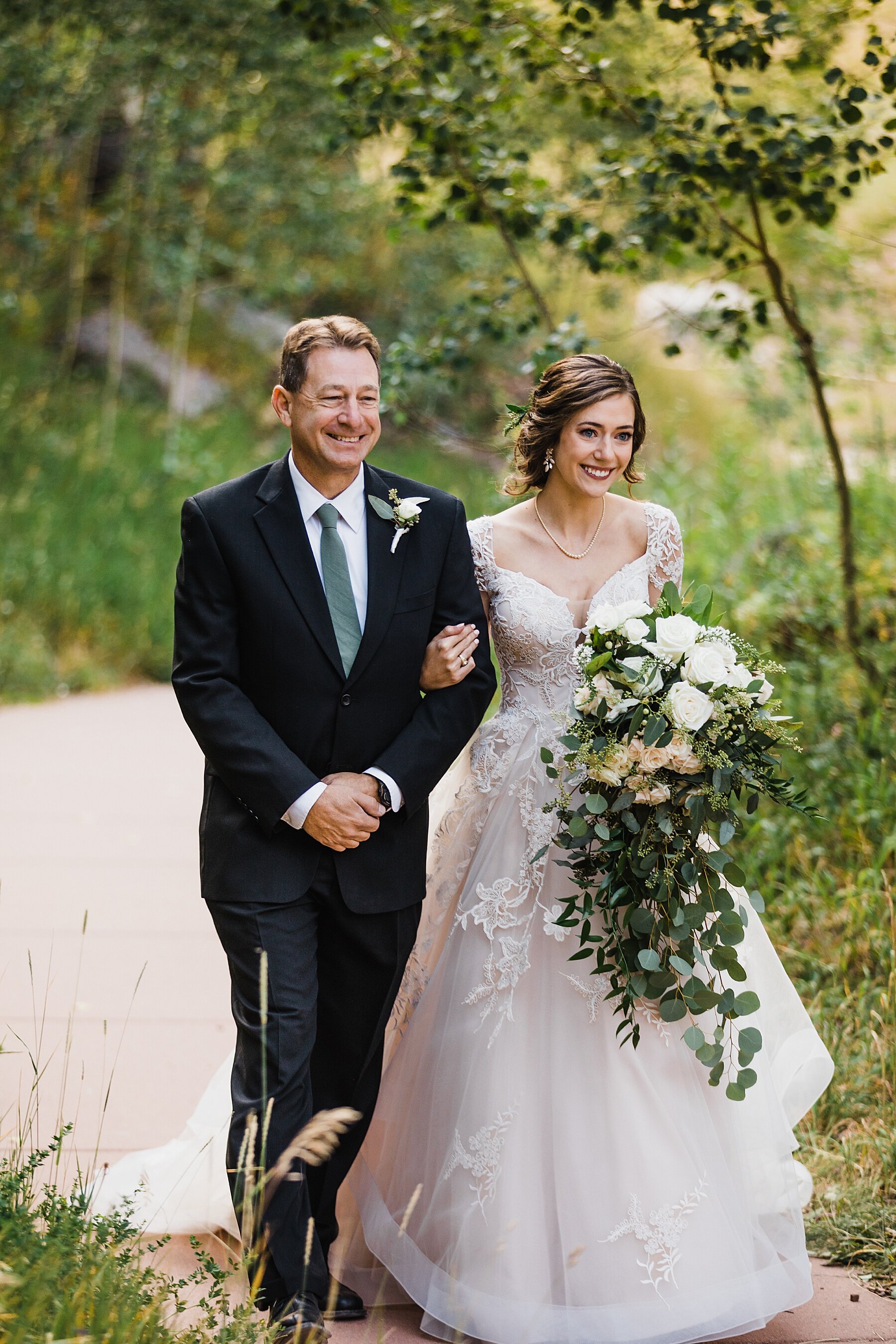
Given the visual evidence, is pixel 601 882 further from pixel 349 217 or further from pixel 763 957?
pixel 349 217

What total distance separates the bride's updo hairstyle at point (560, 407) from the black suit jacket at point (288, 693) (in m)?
0.56

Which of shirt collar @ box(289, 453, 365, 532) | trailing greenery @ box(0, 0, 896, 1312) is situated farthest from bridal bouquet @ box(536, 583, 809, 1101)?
shirt collar @ box(289, 453, 365, 532)

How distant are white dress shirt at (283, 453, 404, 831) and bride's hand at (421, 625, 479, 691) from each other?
19 cm

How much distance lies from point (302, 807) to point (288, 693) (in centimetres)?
27

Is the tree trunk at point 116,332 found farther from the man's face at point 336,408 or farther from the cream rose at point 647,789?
the cream rose at point 647,789

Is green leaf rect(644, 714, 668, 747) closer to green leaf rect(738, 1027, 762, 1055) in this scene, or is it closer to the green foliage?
green leaf rect(738, 1027, 762, 1055)

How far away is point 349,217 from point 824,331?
16.1 ft

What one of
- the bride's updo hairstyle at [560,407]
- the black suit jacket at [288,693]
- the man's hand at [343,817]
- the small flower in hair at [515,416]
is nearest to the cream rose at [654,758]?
the black suit jacket at [288,693]

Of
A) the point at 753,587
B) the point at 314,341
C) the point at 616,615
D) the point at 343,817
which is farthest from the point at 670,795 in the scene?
the point at 753,587

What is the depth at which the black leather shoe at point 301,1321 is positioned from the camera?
2676 millimetres

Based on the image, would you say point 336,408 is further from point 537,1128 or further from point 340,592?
point 537,1128

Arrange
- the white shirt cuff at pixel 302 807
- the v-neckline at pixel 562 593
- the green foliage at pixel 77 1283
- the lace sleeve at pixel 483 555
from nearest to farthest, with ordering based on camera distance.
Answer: the green foliage at pixel 77 1283 → the white shirt cuff at pixel 302 807 → the v-neckline at pixel 562 593 → the lace sleeve at pixel 483 555

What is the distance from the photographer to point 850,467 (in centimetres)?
952

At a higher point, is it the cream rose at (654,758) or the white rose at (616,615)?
the white rose at (616,615)
